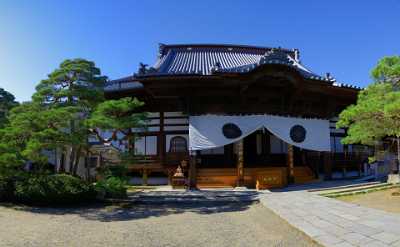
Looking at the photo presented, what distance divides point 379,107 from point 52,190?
1090cm

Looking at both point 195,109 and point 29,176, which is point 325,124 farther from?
point 29,176

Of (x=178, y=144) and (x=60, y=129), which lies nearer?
(x=60, y=129)

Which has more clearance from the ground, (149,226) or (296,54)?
(296,54)

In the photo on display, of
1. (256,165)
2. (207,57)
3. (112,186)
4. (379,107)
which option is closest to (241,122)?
(256,165)

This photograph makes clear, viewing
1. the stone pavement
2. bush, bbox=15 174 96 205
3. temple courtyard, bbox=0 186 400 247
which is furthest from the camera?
bush, bbox=15 174 96 205

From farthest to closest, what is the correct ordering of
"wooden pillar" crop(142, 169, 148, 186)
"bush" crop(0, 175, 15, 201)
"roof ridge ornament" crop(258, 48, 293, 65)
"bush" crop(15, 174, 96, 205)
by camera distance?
"wooden pillar" crop(142, 169, 148, 186) < "roof ridge ornament" crop(258, 48, 293, 65) < "bush" crop(0, 175, 15, 201) < "bush" crop(15, 174, 96, 205)

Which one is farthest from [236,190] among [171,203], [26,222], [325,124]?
[26,222]

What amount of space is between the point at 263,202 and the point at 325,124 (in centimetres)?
757

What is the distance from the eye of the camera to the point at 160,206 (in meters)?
11.0

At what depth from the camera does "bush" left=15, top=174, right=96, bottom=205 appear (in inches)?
409

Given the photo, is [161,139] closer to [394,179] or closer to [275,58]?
[275,58]

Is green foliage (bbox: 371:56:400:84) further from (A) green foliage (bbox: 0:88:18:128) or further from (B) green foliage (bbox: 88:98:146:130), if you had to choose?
Answer: (A) green foliage (bbox: 0:88:18:128)

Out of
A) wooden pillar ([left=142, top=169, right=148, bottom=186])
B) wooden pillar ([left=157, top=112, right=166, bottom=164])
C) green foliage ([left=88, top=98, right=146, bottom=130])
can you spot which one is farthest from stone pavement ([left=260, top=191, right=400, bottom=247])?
wooden pillar ([left=142, top=169, right=148, bottom=186])

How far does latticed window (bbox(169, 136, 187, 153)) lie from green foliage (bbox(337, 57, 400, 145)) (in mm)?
8116
